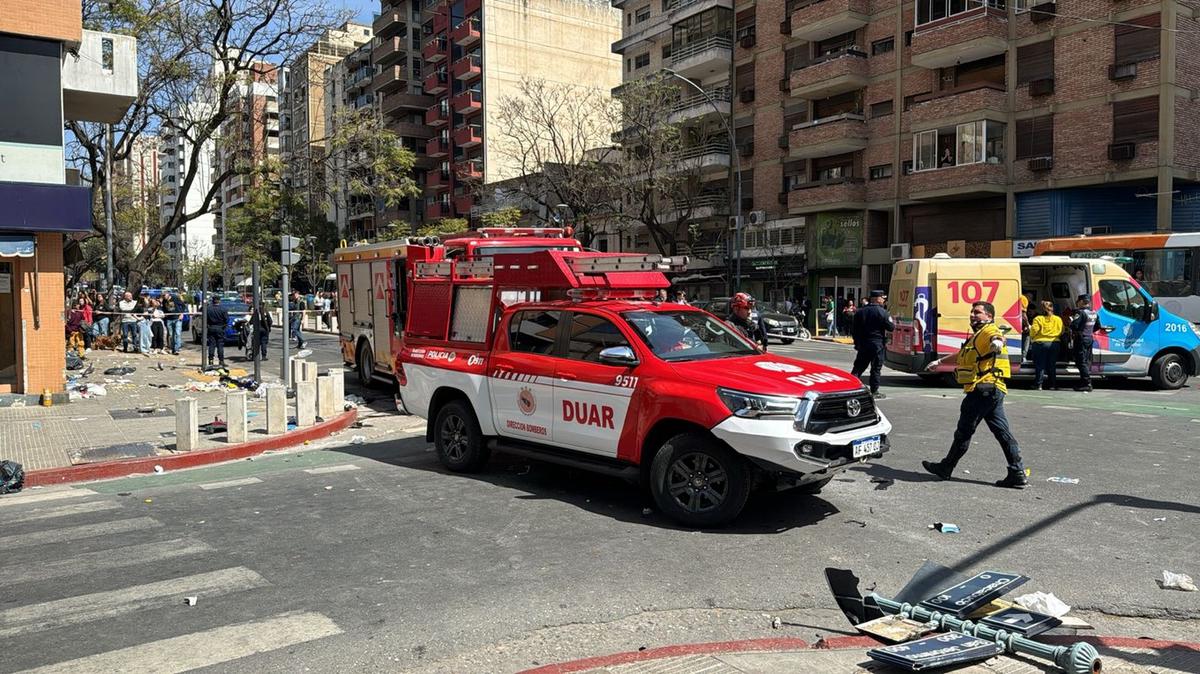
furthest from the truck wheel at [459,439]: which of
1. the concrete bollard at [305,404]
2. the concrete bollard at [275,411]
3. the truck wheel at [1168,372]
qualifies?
the truck wheel at [1168,372]

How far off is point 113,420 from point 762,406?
33.7ft

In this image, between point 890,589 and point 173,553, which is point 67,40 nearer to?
point 173,553

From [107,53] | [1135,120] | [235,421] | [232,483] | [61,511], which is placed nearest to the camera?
[61,511]

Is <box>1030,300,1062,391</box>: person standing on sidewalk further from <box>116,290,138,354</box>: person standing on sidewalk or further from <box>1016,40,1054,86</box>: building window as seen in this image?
<box>116,290,138,354</box>: person standing on sidewalk

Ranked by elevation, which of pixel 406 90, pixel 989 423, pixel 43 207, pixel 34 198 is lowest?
pixel 989 423

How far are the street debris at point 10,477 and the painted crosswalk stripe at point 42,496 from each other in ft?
0.34

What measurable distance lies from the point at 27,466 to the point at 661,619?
7.67 meters

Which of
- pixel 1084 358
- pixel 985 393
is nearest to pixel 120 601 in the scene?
pixel 985 393

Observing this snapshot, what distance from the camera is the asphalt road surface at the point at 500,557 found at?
453cm

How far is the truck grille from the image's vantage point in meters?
6.37

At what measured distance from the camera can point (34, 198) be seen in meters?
13.4

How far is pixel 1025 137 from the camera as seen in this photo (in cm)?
3106

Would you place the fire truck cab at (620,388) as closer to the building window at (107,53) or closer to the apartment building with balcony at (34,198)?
the apartment building with balcony at (34,198)

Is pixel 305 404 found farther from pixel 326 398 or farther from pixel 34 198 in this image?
pixel 34 198
